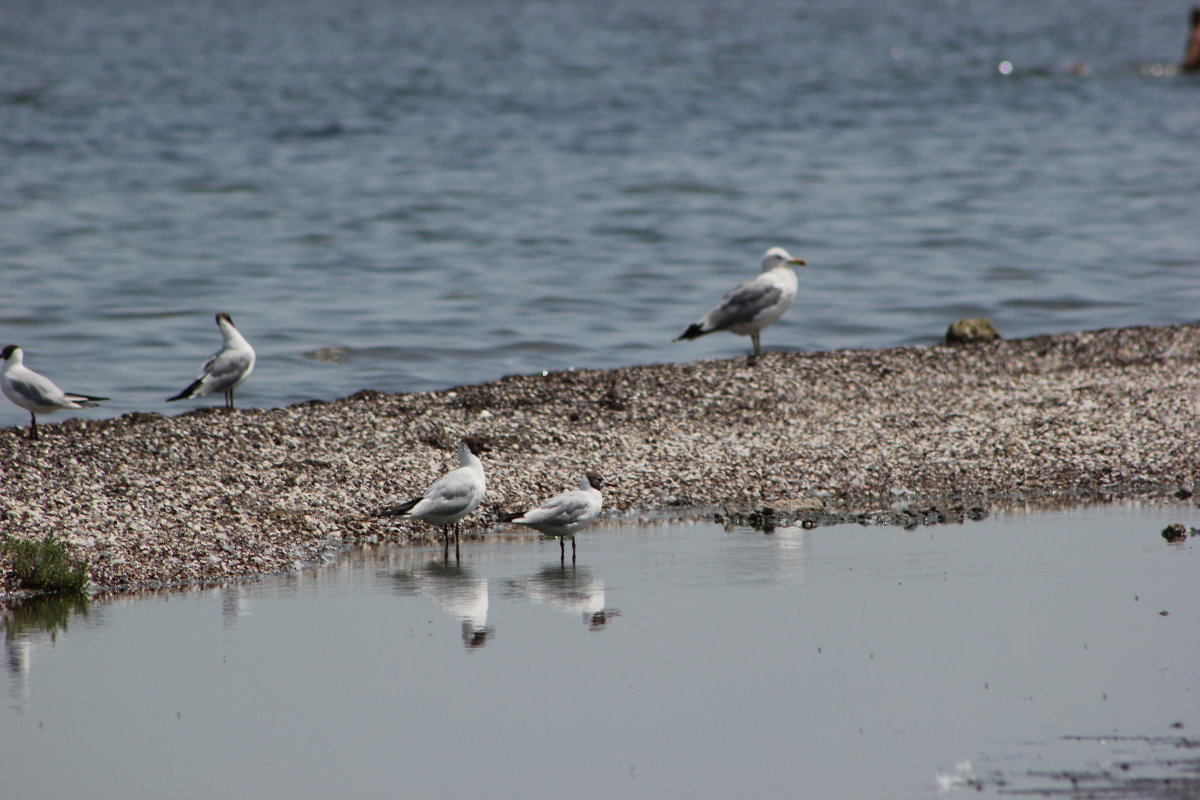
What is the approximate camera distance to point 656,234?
24.8 meters

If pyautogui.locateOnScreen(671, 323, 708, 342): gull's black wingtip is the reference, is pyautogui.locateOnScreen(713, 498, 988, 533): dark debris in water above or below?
below

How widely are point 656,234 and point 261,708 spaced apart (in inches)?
743

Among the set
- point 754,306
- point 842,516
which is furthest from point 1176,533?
point 754,306

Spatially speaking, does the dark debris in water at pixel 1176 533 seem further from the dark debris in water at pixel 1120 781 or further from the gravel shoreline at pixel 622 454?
the dark debris in water at pixel 1120 781

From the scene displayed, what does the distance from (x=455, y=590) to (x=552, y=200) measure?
1985 cm

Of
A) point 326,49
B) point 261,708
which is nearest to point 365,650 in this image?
point 261,708

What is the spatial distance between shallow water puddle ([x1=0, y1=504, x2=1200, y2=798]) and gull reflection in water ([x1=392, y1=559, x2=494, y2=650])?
0.02 meters

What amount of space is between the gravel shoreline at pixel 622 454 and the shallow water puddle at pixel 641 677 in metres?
0.83

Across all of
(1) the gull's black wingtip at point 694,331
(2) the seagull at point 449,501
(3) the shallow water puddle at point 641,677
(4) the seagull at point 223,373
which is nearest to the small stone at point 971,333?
(1) the gull's black wingtip at point 694,331

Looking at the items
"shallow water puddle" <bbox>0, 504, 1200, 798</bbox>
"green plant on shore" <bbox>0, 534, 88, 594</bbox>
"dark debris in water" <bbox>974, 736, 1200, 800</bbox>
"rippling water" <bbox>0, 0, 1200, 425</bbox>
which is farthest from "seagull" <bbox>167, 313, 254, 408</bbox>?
"dark debris in water" <bbox>974, 736, 1200, 800</bbox>

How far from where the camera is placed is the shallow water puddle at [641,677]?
5707 mm

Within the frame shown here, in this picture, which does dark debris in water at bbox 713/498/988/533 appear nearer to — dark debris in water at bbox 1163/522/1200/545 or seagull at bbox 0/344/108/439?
dark debris in water at bbox 1163/522/1200/545

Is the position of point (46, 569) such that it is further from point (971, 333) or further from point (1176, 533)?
point (971, 333)

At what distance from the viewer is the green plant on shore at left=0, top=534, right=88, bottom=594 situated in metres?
8.15
